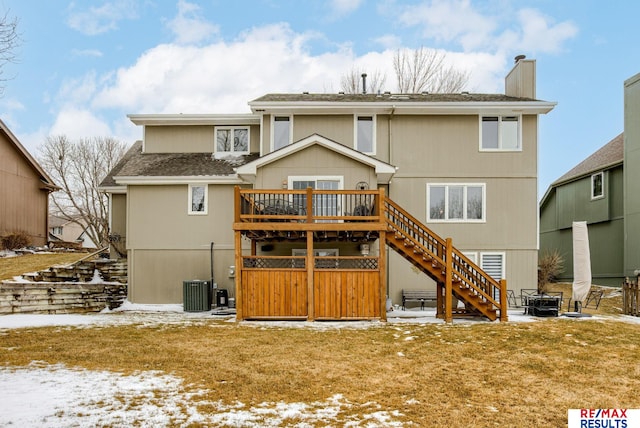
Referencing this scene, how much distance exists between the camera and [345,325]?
11258 millimetres

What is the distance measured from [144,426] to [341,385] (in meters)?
2.80

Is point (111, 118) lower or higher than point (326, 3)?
lower

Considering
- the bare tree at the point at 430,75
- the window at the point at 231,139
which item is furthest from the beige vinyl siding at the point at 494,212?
the bare tree at the point at 430,75

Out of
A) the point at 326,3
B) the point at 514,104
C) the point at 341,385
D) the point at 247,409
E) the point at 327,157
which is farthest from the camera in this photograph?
the point at 326,3

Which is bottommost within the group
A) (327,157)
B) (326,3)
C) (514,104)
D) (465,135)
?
(327,157)

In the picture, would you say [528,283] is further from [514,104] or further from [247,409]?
[247,409]

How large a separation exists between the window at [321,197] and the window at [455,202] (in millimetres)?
3849

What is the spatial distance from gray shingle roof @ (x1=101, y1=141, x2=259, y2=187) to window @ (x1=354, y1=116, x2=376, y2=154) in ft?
13.7

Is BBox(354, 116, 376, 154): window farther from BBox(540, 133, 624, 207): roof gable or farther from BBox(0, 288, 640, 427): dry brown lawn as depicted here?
BBox(540, 133, 624, 207): roof gable

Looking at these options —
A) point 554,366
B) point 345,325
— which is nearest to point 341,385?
point 554,366

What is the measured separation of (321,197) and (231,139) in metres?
6.16

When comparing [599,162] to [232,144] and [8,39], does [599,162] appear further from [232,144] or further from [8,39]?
[8,39]

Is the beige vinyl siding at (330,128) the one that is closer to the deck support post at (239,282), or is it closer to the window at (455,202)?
the window at (455,202)

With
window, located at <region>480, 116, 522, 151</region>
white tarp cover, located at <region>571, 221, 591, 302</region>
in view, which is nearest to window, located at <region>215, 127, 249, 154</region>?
window, located at <region>480, 116, 522, 151</region>
